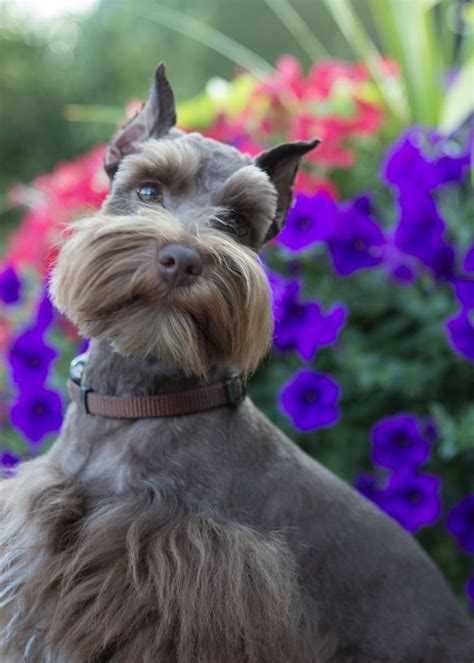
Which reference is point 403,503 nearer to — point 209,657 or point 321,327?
point 321,327

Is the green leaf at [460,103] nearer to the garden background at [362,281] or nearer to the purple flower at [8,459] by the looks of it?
the garden background at [362,281]

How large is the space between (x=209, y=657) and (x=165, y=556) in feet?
0.80

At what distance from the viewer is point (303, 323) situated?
9.82 feet

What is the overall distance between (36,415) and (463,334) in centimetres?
156

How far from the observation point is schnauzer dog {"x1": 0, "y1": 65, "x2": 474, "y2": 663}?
70.0 inches

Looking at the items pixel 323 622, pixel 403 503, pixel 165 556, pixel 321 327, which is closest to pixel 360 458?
pixel 403 503

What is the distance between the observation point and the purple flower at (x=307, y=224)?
3094 millimetres

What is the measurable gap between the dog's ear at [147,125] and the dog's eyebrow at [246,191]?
0.96ft

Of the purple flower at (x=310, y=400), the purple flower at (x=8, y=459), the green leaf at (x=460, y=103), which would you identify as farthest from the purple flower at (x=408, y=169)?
the purple flower at (x=8, y=459)

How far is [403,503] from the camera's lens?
2.85 metres

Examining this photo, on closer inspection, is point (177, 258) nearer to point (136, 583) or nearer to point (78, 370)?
point (78, 370)

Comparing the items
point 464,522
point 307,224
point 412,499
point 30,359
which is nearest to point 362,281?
point 307,224

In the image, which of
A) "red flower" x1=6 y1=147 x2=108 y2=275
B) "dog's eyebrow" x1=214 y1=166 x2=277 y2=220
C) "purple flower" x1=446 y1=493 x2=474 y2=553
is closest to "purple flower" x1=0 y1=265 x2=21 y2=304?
"red flower" x1=6 y1=147 x2=108 y2=275

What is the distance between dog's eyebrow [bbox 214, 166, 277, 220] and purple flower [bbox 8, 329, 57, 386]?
1376 mm
